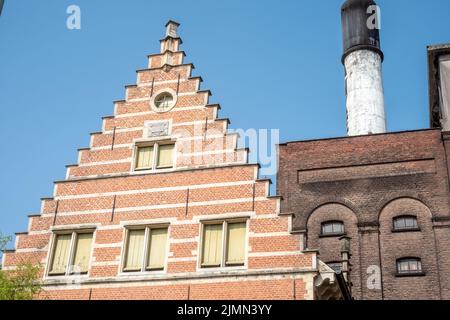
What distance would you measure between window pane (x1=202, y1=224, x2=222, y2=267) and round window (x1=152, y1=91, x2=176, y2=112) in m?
4.02

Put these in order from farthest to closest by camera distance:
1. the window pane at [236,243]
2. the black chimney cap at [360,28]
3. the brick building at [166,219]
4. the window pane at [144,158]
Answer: the black chimney cap at [360,28] → the window pane at [144,158] → the window pane at [236,243] → the brick building at [166,219]

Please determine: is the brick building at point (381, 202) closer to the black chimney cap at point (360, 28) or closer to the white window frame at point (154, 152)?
the black chimney cap at point (360, 28)

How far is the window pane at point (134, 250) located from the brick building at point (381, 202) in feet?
40.0

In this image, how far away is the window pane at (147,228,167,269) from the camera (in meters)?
16.6

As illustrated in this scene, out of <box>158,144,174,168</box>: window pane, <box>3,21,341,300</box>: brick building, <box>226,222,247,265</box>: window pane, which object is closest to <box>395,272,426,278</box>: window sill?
<box>3,21,341,300</box>: brick building

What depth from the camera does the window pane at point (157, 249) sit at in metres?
16.6

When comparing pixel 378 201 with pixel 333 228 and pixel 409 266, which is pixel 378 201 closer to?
pixel 333 228

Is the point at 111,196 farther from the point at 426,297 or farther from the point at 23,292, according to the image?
the point at 426,297

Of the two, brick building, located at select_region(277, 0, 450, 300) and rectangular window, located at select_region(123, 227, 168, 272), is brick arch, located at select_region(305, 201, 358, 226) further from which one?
rectangular window, located at select_region(123, 227, 168, 272)

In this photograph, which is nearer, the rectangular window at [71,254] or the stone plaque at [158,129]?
the rectangular window at [71,254]

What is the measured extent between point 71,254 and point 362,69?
90.0 feet

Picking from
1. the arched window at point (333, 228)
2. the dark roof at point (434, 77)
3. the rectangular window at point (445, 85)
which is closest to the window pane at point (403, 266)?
the arched window at point (333, 228)

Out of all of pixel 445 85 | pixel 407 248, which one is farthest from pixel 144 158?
Answer: pixel 445 85

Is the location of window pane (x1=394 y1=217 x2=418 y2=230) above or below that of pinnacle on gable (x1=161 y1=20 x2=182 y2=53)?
below
